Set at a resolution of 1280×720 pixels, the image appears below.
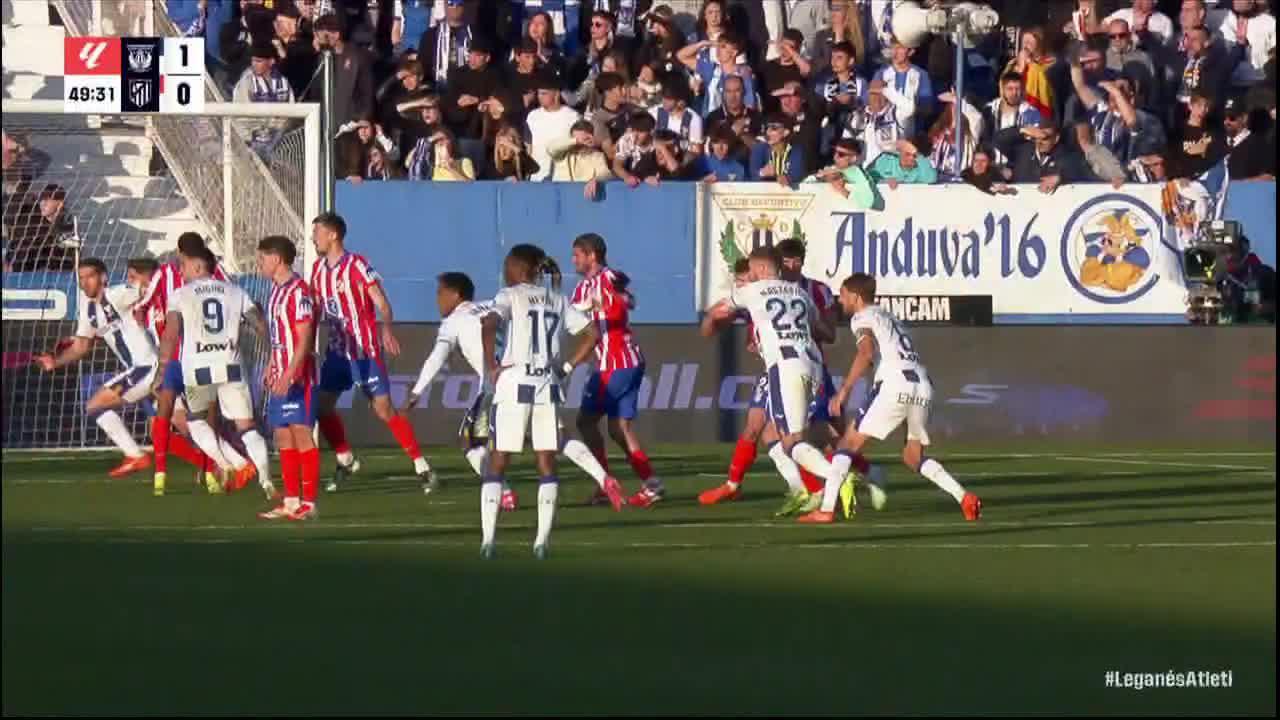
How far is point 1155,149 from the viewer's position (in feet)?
88.3

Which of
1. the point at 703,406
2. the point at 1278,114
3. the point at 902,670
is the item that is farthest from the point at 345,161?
the point at 902,670

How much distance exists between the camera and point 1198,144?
87.7 feet

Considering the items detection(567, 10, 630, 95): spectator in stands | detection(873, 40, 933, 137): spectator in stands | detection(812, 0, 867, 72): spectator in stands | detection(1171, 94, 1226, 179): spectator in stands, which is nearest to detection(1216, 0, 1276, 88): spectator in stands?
detection(1171, 94, 1226, 179): spectator in stands

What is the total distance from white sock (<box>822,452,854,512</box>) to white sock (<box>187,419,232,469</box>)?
456 centimetres

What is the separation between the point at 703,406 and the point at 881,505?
7.65 metres

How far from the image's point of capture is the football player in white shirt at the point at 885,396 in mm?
16562

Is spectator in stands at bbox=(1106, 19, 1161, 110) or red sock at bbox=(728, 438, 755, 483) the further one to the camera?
spectator in stands at bbox=(1106, 19, 1161, 110)

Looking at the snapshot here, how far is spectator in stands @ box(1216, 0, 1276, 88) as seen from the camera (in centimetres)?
2827

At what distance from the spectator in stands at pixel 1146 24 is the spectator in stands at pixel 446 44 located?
6.99m

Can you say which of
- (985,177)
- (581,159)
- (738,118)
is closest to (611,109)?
(581,159)

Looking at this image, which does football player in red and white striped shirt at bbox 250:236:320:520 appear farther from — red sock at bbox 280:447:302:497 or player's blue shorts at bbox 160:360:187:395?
player's blue shorts at bbox 160:360:187:395

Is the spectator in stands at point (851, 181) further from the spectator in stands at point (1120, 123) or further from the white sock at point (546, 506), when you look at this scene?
the white sock at point (546, 506)

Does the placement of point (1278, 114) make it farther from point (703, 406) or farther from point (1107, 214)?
point (703, 406)

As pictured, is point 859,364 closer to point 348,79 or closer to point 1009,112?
point 1009,112
